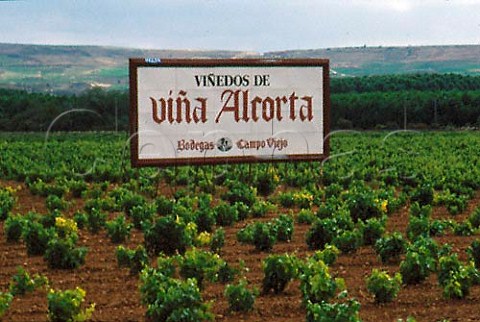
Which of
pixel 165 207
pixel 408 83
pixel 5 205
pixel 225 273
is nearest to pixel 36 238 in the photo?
pixel 225 273

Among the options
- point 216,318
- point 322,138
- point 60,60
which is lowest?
point 216,318

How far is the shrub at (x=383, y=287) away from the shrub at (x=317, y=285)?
0.48 meters

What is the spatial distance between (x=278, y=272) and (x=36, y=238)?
181 inches

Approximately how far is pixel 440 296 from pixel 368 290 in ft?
2.61

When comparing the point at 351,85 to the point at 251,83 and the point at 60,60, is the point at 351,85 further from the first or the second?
the point at 251,83

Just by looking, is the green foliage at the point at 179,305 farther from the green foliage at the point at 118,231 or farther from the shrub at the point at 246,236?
the green foliage at the point at 118,231

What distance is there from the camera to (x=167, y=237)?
1421cm

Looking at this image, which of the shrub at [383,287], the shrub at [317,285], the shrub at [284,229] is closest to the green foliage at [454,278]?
the shrub at [383,287]

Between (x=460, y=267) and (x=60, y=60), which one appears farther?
(x=60, y=60)

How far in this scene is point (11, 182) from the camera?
29.7 m

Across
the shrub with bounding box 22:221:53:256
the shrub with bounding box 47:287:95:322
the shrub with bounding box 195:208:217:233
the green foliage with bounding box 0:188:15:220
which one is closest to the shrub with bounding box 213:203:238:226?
the shrub with bounding box 195:208:217:233

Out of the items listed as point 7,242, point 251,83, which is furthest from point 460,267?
point 251,83

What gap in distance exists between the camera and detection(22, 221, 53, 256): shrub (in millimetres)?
14500

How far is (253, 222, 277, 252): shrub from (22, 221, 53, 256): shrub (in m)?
2.89
